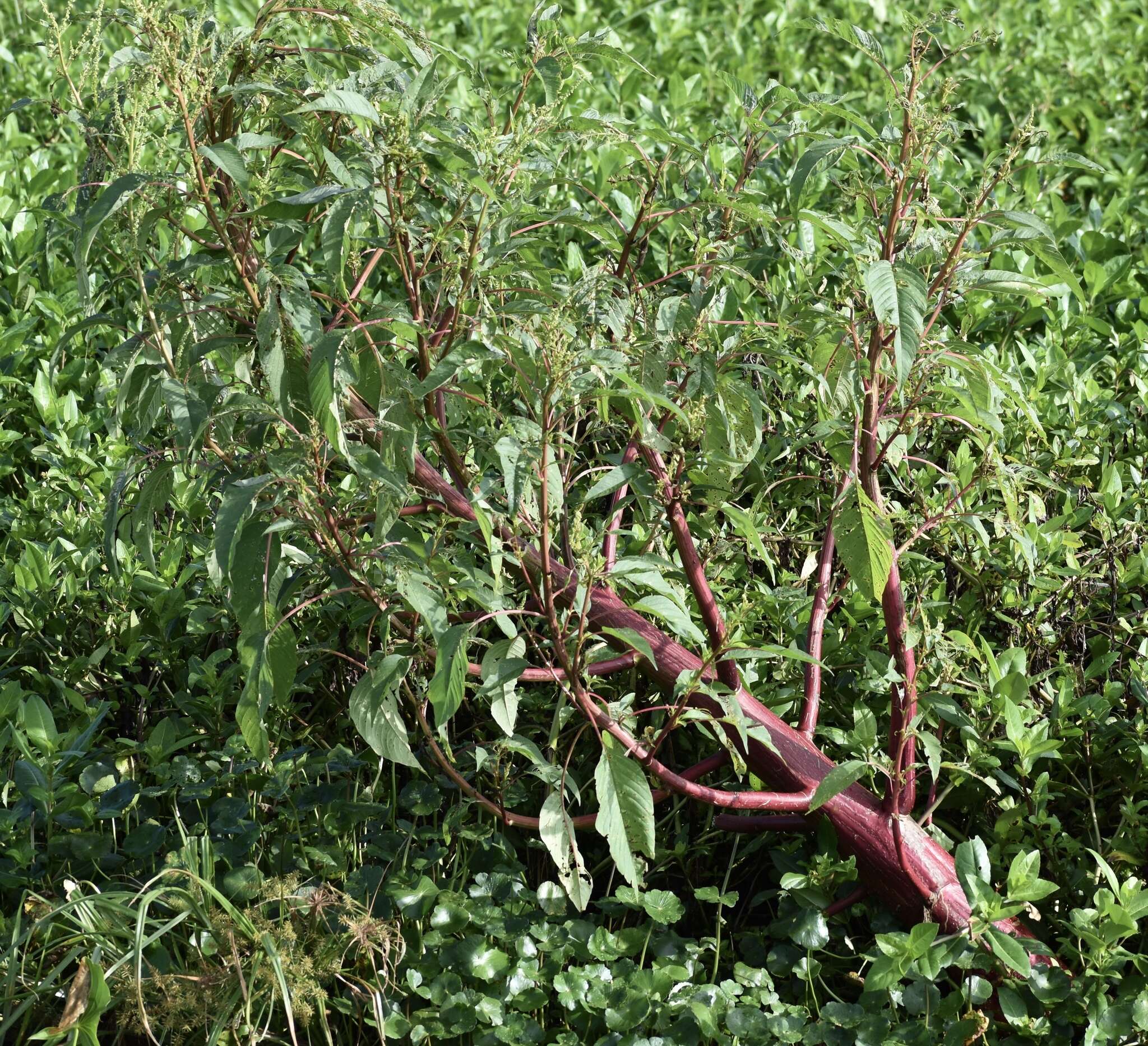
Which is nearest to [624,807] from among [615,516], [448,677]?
[448,677]

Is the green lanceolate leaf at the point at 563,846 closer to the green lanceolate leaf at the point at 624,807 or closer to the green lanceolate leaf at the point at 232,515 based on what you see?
the green lanceolate leaf at the point at 624,807

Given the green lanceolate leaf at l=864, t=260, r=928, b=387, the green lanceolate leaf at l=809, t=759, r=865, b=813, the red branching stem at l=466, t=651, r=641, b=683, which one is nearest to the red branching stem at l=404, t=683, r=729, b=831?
the red branching stem at l=466, t=651, r=641, b=683

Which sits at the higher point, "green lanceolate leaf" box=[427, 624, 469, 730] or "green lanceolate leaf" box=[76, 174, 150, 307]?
"green lanceolate leaf" box=[76, 174, 150, 307]

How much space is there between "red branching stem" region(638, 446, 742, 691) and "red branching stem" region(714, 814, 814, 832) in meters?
0.25

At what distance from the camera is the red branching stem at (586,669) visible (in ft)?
7.06

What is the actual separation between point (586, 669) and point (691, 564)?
29 centimetres

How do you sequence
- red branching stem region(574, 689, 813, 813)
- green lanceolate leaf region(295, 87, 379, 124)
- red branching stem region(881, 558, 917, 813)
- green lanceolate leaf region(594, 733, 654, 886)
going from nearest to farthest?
green lanceolate leaf region(295, 87, 379, 124), green lanceolate leaf region(594, 733, 654, 886), red branching stem region(574, 689, 813, 813), red branching stem region(881, 558, 917, 813)

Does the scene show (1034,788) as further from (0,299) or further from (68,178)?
(68,178)

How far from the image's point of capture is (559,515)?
2.13 m

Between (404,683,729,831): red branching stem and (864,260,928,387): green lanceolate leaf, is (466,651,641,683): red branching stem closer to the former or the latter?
(404,683,729,831): red branching stem

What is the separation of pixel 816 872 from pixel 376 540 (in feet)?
3.27

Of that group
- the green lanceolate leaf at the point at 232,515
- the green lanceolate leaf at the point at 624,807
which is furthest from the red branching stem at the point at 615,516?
the green lanceolate leaf at the point at 232,515

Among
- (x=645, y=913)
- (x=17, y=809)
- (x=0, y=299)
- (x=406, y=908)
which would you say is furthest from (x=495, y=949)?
(x=0, y=299)

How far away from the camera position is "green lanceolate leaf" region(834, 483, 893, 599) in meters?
2.07
